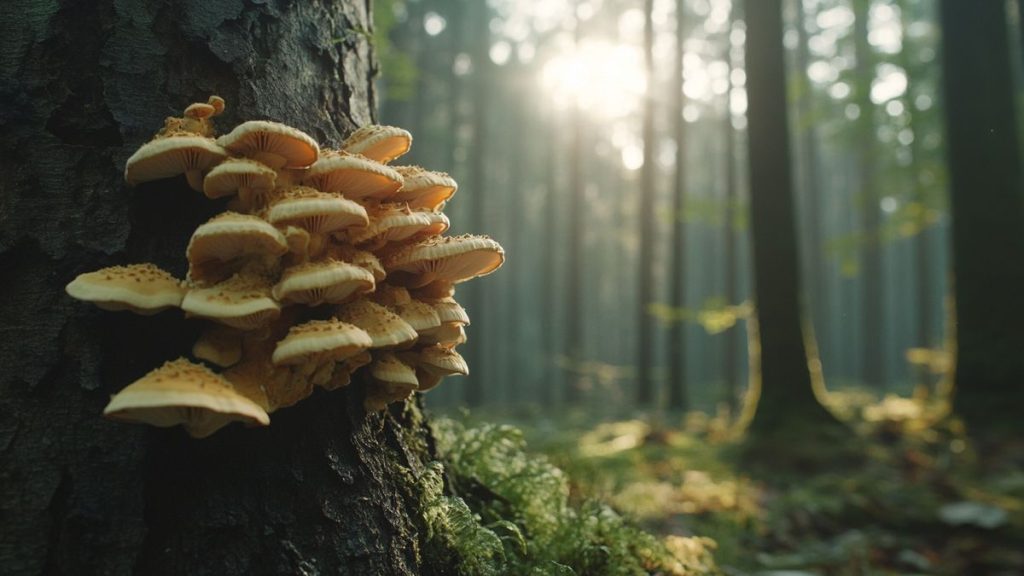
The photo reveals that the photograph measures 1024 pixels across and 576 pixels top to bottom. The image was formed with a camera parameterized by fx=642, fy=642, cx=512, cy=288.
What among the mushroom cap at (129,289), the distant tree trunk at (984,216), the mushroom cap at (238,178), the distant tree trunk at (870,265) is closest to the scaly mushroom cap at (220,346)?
the mushroom cap at (129,289)

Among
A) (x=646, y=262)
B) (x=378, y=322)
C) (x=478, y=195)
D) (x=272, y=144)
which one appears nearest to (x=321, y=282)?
(x=378, y=322)

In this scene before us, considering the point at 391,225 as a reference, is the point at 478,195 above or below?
above

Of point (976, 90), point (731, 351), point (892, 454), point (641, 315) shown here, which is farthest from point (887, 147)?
point (892, 454)

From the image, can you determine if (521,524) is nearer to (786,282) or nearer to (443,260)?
(443,260)

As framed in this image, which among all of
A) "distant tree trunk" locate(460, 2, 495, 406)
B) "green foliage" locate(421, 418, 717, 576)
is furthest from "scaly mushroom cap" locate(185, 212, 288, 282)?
"distant tree trunk" locate(460, 2, 495, 406)

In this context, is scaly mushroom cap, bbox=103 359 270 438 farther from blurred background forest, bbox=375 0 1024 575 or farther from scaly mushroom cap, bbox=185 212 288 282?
blurred background forest, bbox=375 0 1024 575

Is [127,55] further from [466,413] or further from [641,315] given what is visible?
[641,315]

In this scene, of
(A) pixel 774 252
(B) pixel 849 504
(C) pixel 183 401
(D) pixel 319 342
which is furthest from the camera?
(A) pixel 774 252
